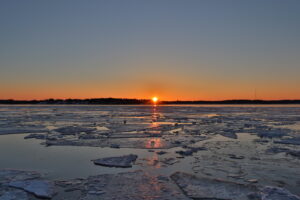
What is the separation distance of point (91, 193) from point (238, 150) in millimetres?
4074

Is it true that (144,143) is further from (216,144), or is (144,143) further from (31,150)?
(31,150)

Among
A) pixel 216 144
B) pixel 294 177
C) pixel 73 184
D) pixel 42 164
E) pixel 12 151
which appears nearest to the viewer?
pixel 73 184

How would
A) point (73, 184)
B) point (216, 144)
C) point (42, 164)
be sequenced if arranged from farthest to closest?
point (216, 144)
point (42, 164)
point (73, 184)

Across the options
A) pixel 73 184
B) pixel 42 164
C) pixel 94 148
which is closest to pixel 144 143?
pixel 94 148

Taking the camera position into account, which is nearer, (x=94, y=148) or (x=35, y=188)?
(x=35, y=188)

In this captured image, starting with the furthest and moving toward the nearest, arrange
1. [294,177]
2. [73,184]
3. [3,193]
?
[294,177] → [73,184] → [3,193]

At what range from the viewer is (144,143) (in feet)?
23.5

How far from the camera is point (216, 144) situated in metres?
6.95

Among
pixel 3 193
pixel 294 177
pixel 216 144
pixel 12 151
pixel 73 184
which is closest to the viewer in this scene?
pixel 3 193

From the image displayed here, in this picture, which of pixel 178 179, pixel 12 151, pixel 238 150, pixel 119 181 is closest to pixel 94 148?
pixel 12 151

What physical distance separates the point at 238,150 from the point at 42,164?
453cm

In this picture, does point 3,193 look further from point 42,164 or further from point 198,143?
point 198,143

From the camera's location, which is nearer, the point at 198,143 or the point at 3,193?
the point at 3,193

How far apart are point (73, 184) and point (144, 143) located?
3673 millimetres
